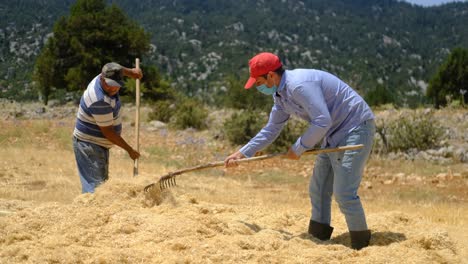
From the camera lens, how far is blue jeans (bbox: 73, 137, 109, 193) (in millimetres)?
4996

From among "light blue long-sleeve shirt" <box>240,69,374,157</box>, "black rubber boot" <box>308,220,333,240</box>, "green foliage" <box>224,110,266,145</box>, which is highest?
"light blue long-sleeve shirt" <box>240,69,374,157</box>

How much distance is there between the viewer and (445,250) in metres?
4.21

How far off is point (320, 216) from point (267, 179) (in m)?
4.49

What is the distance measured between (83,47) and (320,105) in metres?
19.2

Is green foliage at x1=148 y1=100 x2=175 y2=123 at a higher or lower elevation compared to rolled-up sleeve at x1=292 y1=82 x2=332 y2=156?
lower

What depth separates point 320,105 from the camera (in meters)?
3.87

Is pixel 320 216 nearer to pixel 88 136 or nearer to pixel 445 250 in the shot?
pixel 445 250

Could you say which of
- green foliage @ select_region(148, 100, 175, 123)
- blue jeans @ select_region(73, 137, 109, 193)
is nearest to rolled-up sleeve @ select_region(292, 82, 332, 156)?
blue jeans @ select_region(73, 137, 109, 193)

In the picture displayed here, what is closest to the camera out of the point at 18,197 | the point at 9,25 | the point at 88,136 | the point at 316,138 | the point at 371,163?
the point at 316,138

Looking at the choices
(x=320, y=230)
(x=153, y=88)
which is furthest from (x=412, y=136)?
(x=153, y=88)

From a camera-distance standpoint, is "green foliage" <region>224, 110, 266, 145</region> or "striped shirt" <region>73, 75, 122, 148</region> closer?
"striped shirt" <region>73, 75, 122, 148</region>

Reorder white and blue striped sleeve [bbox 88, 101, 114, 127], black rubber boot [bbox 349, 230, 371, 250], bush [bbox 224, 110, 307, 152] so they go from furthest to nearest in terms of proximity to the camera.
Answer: bush [bbox 224, 110, 307, 152]
white and blue striped sleeve [bbox 88, 101, 114, 127]
black rubber boot [bbox 349, 230, 371, 250]

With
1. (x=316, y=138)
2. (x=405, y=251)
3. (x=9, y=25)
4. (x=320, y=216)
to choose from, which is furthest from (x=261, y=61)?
(x=9, y=25)

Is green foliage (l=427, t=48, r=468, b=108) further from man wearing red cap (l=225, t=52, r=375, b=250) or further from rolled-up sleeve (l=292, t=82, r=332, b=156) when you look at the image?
→ rolled-up sleeve (l=292, t=82, r=332, b=156)
